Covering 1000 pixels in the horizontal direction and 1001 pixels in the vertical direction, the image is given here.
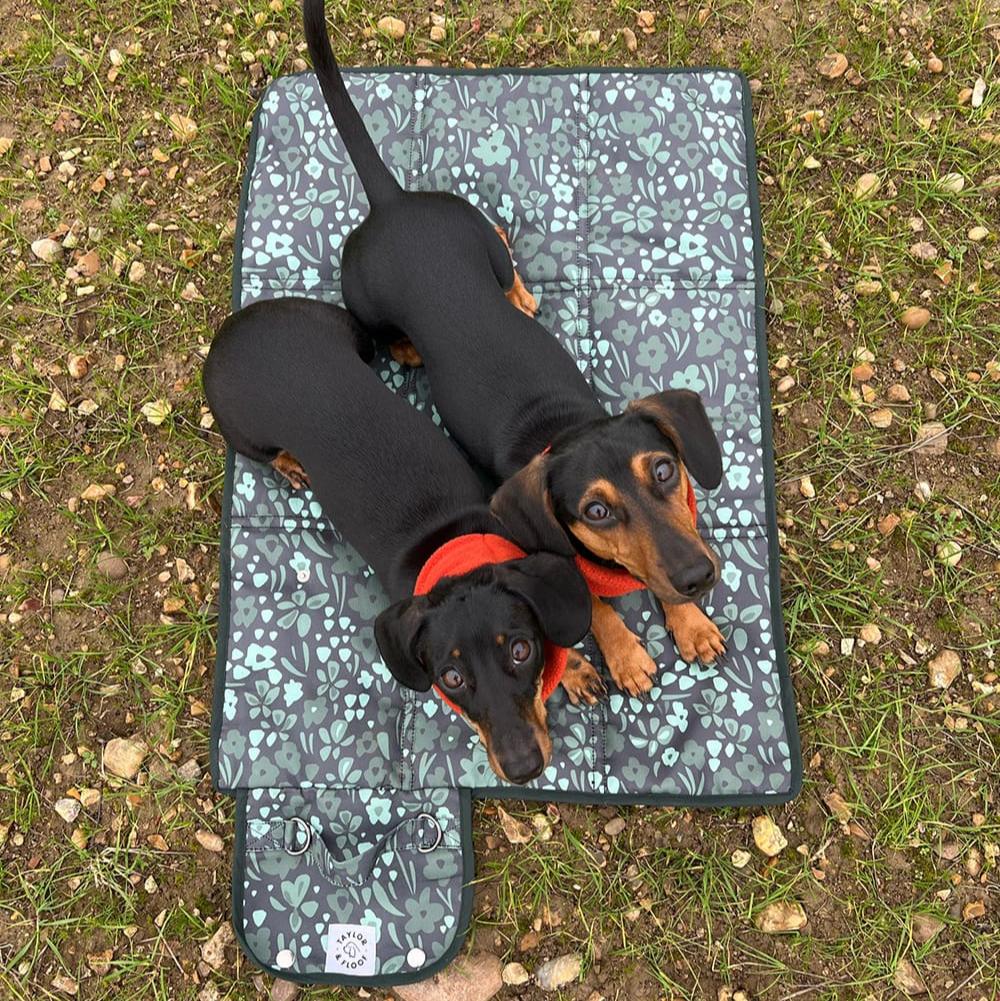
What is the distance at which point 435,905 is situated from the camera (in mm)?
4020

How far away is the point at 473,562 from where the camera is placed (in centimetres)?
358

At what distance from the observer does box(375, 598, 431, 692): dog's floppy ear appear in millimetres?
3395

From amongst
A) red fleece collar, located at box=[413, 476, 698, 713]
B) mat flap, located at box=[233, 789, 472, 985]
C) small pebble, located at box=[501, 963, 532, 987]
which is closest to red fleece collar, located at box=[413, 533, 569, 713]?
red fleece collar, located at box=[413, 476, 698, 713]

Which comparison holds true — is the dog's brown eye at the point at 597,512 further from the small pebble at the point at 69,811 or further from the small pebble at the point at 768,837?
the small pebble at the point at 69,811

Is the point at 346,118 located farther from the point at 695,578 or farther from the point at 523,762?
the point at 523,762

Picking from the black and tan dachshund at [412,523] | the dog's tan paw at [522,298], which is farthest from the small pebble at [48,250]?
the dog's tan paw at [522,298]

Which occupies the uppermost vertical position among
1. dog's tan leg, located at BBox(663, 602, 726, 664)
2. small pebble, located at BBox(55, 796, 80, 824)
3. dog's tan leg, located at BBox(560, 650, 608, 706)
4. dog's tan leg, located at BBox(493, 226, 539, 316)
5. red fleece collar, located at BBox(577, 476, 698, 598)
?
dog's tan leg, located at BBox(493, 226, 539, 316)

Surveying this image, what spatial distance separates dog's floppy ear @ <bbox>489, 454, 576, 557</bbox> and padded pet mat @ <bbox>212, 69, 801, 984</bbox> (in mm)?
945

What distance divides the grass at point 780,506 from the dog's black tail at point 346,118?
1356 millimetres

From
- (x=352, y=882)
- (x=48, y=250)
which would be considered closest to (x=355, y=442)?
(x=352, y=882)

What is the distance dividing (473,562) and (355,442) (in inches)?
33.5

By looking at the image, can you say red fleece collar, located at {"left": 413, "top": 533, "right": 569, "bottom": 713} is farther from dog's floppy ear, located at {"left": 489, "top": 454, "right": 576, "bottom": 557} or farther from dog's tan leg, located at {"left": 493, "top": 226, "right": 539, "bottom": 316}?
dog's tan leg, located at {"left": 493, "top": 226, "right": 539, "bottom": 316}

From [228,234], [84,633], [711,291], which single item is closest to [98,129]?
[228,234]

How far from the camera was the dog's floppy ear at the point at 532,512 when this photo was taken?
3463 millimetres
